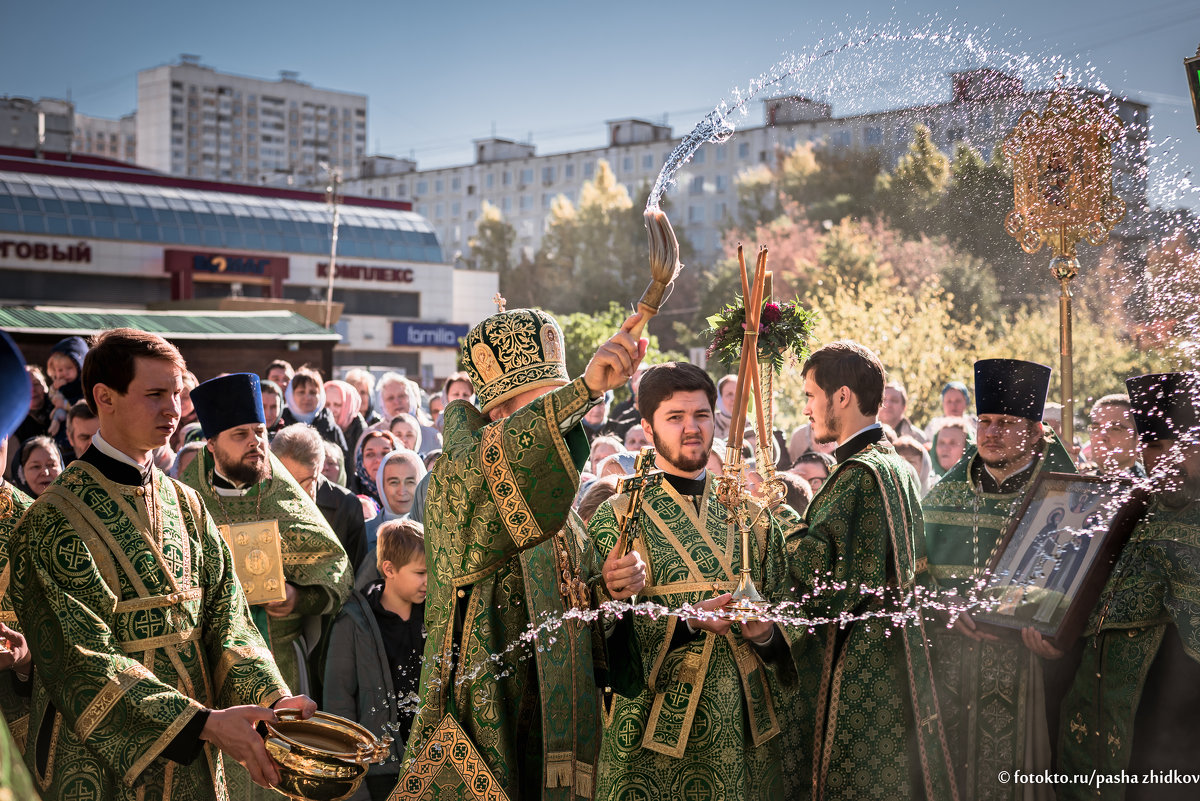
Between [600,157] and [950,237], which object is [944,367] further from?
[600,157]

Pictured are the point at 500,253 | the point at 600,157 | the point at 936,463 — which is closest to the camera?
the point at 936,463

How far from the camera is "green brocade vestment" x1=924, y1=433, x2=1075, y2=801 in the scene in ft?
15.6

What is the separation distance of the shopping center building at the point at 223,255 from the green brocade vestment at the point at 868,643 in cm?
3081

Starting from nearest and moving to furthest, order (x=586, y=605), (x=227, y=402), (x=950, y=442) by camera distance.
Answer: (x=586, y=605) < (x=227, y=402) < (x=950, y=442)

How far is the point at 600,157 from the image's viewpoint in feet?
215

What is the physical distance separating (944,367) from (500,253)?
45.5m

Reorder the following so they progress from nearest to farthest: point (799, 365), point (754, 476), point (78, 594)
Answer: point (78, 594) < point (799, 365) < point (754, 476)

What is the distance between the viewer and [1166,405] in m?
4.40

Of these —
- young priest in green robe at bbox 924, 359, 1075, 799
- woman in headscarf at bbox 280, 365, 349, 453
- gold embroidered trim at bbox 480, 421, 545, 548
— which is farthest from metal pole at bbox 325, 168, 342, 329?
gold embroidered trim at bbox 480, 421, 545, 548

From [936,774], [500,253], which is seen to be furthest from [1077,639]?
[500,253]

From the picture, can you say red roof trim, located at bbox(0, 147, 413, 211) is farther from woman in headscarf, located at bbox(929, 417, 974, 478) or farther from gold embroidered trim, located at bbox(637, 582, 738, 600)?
gold embroidered trim, located at bbox(637, 582, 738, 600)

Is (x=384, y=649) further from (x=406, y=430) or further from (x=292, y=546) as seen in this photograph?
(x=406, y=430)

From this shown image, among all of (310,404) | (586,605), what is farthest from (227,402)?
(310,404)

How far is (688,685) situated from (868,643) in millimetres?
806
